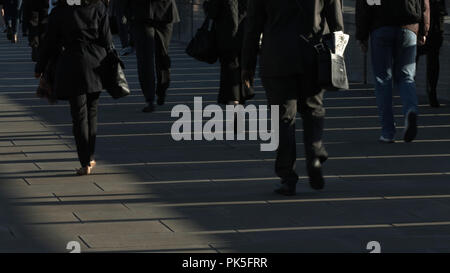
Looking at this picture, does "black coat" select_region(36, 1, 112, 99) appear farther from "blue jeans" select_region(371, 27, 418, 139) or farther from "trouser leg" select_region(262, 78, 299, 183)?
"blue jeans" select_region(371, 27, 418, 139)

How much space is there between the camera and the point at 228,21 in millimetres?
13289

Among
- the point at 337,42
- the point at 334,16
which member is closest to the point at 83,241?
the point at 337,42

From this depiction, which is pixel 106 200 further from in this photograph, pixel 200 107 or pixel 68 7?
pixel 200 107

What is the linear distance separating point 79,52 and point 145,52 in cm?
436

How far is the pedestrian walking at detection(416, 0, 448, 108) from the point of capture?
1512 cm

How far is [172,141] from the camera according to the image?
1299 cm

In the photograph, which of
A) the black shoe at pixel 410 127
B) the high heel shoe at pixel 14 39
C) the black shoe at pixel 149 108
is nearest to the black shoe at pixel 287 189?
the black shoe at pixel 410 127

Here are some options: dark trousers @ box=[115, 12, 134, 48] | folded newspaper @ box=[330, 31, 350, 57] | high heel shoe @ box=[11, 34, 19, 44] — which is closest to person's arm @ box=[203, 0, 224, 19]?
folded newspaper @ box=[330, 31, 350, 57]

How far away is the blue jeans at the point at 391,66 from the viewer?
12.7 metres

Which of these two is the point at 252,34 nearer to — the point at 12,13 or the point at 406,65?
the point at 406,65

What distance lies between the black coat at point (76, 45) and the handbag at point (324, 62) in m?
2.03

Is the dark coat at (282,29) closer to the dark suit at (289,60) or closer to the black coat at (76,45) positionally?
the dark suit at (289,60)

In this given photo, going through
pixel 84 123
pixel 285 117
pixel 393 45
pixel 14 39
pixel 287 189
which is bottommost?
pixel 14 39

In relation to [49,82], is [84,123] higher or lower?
lower
